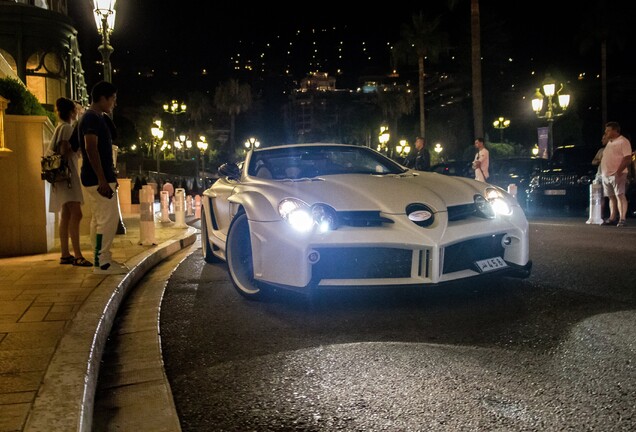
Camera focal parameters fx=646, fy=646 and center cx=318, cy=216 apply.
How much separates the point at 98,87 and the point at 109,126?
0.41 m

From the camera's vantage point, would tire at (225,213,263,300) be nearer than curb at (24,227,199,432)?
No

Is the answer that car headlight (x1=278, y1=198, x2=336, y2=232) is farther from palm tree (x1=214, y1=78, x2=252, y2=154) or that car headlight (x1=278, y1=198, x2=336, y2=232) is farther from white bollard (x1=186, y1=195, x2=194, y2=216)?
palm tree (x1=214, y1=78, x2=252, y2=154)

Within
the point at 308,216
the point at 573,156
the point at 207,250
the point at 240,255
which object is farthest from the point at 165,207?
the point at 308,216

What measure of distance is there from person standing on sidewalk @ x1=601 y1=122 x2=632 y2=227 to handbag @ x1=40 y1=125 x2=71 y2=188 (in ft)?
29.4

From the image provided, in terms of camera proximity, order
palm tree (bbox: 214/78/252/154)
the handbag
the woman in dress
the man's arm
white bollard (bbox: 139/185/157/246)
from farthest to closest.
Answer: palm tree (bbox: 214/78/252/154), white bollard (bbox: 139/185/157/246), the woman in dress, the handbag, the man's arm

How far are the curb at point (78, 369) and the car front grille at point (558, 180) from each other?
1280 cm

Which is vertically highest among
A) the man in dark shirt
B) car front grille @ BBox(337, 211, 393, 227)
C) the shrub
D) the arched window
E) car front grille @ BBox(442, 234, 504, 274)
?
the arched window

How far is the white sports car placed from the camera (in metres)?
4.51

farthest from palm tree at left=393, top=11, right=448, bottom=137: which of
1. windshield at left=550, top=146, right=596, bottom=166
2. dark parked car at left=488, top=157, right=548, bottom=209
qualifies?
windshield at left=550, top=146, right=596, bottom=166

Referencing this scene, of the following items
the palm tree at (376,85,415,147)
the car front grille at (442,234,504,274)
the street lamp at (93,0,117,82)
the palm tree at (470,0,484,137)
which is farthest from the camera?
the palm tree at (376,85,415,147)

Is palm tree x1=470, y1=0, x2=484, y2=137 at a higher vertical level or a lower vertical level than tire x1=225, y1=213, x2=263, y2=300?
higher

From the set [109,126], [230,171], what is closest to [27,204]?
[109,126]

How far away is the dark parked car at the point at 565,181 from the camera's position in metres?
15.7

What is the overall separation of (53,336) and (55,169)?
3236 mm
